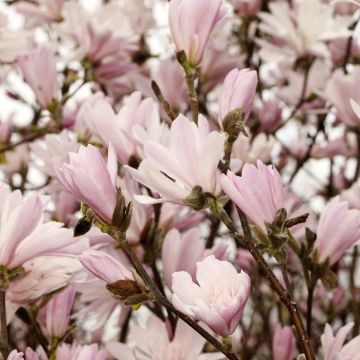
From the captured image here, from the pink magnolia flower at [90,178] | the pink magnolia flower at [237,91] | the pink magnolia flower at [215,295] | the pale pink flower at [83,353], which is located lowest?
the pale pink flower at [83,353]

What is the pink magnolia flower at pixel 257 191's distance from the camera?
432 millimetres

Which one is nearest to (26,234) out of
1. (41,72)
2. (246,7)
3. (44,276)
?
(44,276)

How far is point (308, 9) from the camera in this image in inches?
33.2

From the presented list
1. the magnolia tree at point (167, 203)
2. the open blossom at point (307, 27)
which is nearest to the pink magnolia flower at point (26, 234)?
the magnolia tree at point (167, 203)

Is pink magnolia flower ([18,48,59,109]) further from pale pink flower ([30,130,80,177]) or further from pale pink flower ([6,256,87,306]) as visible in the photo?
pale pink flower ([6,256,87,306])

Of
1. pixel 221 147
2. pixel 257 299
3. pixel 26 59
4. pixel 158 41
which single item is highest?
pixel 221 147

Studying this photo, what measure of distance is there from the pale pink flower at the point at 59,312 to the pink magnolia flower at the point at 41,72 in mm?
272

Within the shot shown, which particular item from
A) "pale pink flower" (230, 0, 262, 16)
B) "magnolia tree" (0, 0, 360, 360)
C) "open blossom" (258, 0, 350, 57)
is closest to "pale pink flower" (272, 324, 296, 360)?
"magnolia tree" (0, 0, 360, 360)

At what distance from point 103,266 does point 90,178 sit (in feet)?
0.17

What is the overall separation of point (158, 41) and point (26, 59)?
365 millimetres

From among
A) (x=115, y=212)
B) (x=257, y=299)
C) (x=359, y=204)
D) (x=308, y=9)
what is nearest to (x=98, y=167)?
(x=115, y=212)

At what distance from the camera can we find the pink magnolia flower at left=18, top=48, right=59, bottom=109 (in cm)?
75

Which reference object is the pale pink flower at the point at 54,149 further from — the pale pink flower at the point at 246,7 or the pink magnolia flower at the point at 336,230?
the pale pink flower at the point at 246,7

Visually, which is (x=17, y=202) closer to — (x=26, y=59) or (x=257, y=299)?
(x=26, y=59)
